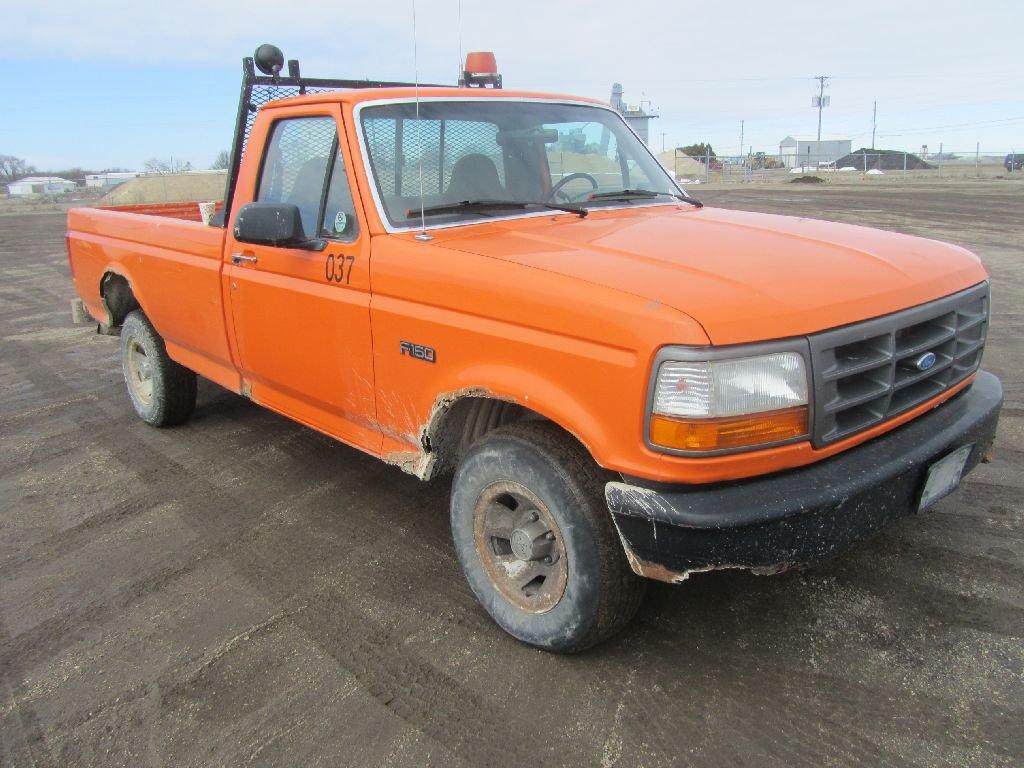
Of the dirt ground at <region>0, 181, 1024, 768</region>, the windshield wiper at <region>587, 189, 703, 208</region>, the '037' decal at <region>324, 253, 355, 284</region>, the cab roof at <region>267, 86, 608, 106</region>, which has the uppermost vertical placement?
the cab roof at <region>267, 86, 608, 106</region>

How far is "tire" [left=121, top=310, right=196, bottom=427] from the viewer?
5051mm

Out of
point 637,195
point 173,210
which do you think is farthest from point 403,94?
point 173,210

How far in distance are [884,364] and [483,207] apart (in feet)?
5.65

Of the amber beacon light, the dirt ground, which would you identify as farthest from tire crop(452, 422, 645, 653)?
the amber beacon light

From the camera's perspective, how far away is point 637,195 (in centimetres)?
381

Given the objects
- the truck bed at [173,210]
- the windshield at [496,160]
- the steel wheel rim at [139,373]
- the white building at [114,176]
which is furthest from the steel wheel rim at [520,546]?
the white building at [114,176]

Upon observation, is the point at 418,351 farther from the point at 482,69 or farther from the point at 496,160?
the point at 482,69

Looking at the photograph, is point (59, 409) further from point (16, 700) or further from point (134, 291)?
point (16, 700)

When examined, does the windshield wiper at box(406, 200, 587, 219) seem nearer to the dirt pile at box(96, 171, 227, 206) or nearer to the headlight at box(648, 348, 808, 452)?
the headlight at box(648, 348, 808, 452)

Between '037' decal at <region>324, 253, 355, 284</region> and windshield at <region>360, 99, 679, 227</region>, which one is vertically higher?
windshield at <region>360, 99, 679, 227</region>

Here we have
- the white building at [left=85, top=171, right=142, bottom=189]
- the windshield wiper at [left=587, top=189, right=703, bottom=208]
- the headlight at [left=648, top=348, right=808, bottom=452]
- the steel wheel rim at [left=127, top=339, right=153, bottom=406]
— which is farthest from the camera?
the white building at [left=85, top=171, right=142, bottom=189]

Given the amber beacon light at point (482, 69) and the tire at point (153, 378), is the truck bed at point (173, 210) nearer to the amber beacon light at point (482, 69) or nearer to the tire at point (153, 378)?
the tire at point (153, 378)

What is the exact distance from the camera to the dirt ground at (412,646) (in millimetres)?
2359

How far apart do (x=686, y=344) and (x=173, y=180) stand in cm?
1002
